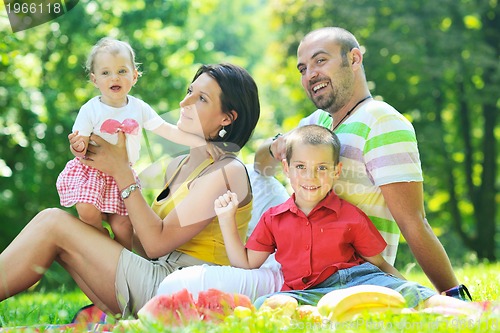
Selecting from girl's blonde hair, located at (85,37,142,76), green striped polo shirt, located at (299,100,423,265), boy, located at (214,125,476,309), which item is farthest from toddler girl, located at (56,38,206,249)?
green striped polo shirt, located at (299,100,423,265)

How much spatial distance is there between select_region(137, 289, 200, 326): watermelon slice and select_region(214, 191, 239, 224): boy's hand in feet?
1.99

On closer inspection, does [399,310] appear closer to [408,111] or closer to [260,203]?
[260,203]

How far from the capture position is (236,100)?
11.9 ft

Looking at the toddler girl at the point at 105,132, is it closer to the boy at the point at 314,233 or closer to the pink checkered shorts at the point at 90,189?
the pink checkered shorts at the point at 90,189

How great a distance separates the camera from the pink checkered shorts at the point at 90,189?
10.9ft

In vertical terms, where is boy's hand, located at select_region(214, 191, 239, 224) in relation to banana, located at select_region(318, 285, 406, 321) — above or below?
above

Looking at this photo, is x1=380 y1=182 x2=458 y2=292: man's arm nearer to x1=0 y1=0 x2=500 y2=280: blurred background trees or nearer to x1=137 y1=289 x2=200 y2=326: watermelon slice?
x1=137 y1=289 x2=200 y2=326: watermelon slice

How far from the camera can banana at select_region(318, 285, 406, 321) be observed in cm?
264

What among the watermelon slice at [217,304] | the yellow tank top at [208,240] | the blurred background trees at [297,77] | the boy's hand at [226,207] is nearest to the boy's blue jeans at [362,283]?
the watermelon slice at [217,304]

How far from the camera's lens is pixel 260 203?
13.1 ft

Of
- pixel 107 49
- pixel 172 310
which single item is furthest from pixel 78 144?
pixel 172 310

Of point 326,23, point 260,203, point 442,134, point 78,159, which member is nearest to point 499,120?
point 442,134

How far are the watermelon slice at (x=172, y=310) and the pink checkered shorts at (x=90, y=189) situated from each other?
81cm

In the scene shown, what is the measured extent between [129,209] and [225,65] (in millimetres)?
934
